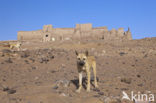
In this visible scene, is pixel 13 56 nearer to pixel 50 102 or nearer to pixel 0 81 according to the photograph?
pixel 0 81

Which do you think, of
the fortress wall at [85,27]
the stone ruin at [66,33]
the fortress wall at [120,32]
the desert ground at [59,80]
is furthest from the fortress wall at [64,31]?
the desert ground at [59,80]

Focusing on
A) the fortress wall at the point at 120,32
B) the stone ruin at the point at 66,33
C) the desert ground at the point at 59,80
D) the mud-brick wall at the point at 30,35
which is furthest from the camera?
the mud-brick wall at the point at 30,35

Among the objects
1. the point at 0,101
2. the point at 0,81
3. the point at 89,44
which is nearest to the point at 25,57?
the point at 0,81

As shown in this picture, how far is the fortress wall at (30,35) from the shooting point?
Answer: 2436 inches

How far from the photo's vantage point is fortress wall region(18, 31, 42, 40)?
6187 cm

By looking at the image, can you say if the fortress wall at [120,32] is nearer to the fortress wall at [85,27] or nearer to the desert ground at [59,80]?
the fortress wall at [85,27]

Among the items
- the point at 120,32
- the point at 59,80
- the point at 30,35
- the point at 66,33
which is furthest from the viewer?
the point at 30,35

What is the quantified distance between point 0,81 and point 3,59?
590 cm

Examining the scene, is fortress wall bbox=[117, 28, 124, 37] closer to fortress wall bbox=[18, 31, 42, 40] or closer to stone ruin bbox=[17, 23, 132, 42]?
stone ruin bbox=[17, 23, 132, 42]

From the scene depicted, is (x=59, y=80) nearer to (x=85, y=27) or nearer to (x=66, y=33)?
(x=85, y=27)

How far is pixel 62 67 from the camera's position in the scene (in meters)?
13.5

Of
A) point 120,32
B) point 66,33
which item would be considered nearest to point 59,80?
point 120,32

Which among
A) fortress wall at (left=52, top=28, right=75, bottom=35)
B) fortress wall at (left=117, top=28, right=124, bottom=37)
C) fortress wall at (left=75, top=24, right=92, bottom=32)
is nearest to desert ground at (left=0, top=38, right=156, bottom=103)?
fortress wall at (left=117, top=28, right=124, bottom=37)

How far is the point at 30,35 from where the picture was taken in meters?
62.7
